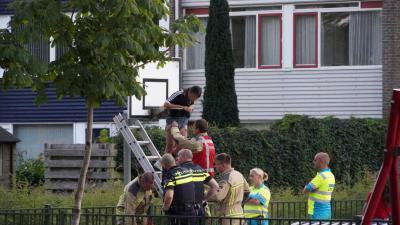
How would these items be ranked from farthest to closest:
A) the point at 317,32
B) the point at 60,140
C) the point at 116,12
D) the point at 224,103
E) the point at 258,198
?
the point at 60,140 → the point at 317,32 → the point at 224,103 → the point at 258,198 → the point at 116,12

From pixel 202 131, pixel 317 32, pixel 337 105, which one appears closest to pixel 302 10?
pixel 317 32

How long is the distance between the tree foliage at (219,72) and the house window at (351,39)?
3.03 meters

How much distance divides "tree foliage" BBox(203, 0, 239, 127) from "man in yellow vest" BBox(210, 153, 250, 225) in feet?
40.5

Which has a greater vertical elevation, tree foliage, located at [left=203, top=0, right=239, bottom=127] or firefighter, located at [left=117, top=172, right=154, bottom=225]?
tree foliage, located at [left=203, top=0, right=239, bottom=127]

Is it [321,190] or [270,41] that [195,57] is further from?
[321,190]

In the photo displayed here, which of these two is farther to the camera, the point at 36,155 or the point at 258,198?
the point at 36,155

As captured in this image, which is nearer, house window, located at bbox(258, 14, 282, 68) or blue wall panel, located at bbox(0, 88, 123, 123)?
house window, located at bbox(258, 14, 282, 68)

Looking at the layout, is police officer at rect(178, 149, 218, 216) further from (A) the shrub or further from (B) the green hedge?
(A) the shrub

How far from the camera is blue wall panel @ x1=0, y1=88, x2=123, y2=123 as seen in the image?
99.1ft

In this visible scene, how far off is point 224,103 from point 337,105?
11.4 ft

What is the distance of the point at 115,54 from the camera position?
1141cm

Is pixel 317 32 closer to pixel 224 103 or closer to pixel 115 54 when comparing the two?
pixel 224 103

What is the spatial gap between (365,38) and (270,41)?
260 centimetres

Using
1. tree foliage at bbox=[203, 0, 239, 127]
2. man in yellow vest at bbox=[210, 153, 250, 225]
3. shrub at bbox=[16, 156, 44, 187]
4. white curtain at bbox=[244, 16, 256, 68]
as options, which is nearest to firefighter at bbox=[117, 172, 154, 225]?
man in yellow vest at bbox=[210, 153, 250, 225]
